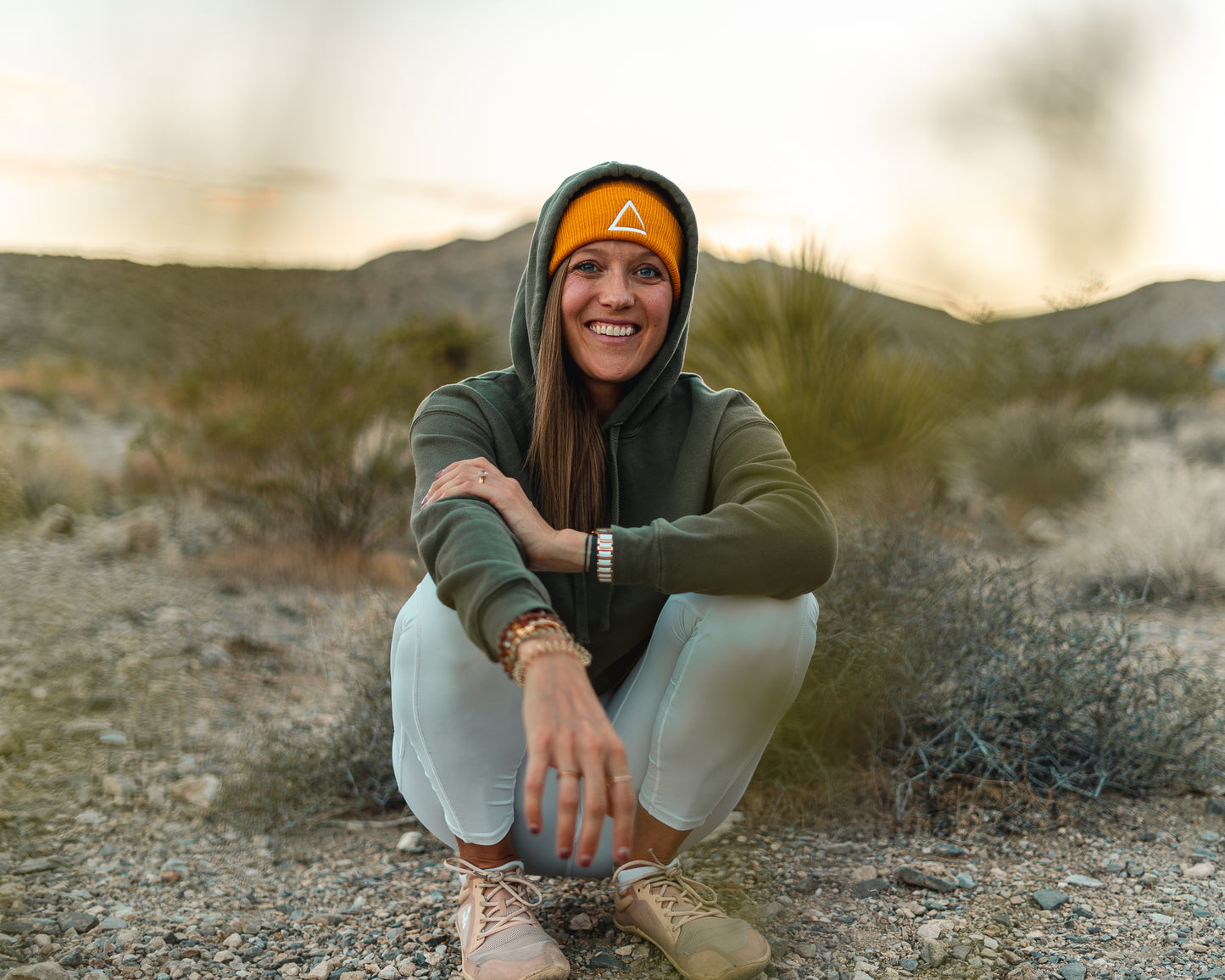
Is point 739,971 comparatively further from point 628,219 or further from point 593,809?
point 628,219

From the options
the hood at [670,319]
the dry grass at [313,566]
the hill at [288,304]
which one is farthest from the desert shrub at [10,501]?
the hood at [670,319]

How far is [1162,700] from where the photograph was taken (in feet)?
9.63

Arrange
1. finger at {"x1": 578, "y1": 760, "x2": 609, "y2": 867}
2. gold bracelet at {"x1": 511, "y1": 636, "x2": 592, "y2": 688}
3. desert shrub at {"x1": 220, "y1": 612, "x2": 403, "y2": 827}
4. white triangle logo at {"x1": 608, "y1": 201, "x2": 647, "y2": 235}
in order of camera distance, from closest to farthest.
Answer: finger at {"x1": 578, "y1": 760, "x2": 609, "y2": 867} < gold bracelet at {"x1": 511, "y1": 636, "x2": 592, "y2": 688} < white triangle logo at {"x1": 608, "y1": 201, "x2": 647, "y2": 235} < desert shrub at {"x1": 220, "y1": 612, "x2": 403, "y2": 827}

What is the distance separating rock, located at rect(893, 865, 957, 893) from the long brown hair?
1.05 metres

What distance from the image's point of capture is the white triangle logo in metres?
1.93

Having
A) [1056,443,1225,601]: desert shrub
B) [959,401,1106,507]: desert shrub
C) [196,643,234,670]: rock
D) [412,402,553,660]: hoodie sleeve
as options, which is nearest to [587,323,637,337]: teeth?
[412,402,553,660]: hoodie sleeve

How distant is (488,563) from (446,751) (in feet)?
1.45

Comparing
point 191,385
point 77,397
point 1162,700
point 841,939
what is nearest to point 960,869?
point 841,939

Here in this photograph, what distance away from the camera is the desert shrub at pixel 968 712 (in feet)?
8.29

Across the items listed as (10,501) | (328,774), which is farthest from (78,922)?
(10,501)

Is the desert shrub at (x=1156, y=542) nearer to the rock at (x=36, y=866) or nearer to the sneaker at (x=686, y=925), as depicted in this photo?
the sneaker at (x=686, y=925)

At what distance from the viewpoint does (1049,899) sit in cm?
208

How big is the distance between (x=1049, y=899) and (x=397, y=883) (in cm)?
146

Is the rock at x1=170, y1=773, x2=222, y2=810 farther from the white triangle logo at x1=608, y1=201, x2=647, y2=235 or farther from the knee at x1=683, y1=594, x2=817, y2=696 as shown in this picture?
the white triangle logo at x1=608, y1=201, x2=647, y2=235
